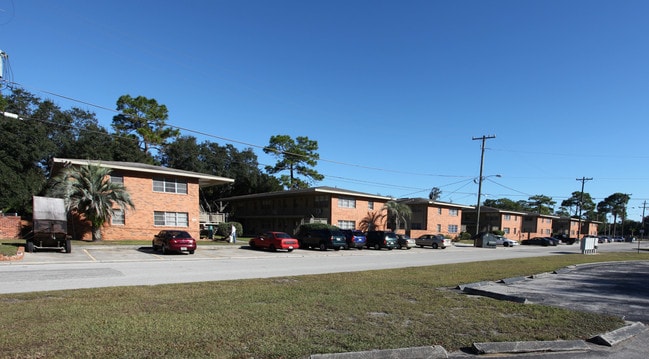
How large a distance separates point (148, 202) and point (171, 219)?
2.38 metres

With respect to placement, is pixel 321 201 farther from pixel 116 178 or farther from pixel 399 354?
pixel 399 354

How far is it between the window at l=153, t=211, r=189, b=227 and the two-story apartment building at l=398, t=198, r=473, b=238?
2908 cm

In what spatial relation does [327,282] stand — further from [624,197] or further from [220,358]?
[624,197]

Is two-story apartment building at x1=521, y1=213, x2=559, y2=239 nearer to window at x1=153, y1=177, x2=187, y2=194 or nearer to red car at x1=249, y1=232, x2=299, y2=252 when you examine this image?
red car at x1=249, y1=232, x2=299, y2=252

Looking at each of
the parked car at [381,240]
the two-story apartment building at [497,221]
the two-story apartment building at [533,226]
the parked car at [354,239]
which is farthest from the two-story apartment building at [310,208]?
the two-story apartment building at [533,226]

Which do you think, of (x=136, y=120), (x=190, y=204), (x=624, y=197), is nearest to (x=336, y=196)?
(x=190, y=204)

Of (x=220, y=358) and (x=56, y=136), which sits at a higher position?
(x=56, y=136)

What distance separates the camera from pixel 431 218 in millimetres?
57125

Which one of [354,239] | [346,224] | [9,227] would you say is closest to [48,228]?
[9,227]

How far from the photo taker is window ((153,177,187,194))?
3328 cm

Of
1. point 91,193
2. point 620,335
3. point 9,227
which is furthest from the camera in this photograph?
point 9,227

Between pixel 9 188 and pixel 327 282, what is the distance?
42.4 meters

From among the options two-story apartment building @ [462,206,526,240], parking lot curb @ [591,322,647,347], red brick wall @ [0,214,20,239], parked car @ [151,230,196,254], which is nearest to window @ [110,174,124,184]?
red brick wall @ [0,214,20,239]

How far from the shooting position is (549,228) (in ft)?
295
